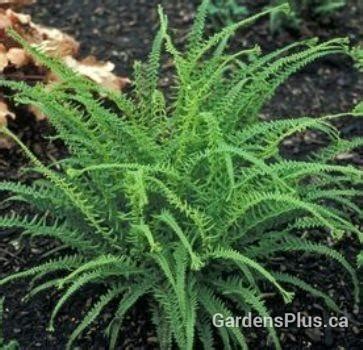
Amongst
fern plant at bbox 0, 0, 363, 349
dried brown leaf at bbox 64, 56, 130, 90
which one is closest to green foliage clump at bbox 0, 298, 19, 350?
fern plant at bbox 0, 0, 363, 349

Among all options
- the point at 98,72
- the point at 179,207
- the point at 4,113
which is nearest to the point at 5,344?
the point at 179,207

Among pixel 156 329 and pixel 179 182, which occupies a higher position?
pixel 179 182

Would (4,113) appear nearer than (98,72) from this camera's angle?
Yes

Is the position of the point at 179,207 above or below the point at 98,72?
below

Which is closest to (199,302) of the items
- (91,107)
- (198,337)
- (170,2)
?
(198,337)

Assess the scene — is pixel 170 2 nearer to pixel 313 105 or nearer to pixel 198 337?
pixel 313 105

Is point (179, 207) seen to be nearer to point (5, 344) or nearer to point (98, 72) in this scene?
point (5, 344)

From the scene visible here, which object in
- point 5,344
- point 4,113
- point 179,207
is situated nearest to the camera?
point 179,207

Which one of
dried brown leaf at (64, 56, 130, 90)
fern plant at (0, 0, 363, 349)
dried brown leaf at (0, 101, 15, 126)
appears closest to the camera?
fern plant at (0, 0, 363, 349)

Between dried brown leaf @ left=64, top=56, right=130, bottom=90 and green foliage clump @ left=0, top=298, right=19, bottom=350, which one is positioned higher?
dried brown leaf @ left=64, top=56, right=130, bottom=90

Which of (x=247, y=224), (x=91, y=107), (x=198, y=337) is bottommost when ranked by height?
(x=198, y=337)

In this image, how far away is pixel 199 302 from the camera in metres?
2.60

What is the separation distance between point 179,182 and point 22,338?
2.73 ft

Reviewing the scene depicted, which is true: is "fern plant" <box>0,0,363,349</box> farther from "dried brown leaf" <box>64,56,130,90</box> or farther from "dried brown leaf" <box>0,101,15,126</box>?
"dried brown leaf" <box>64,56,130,90</box>
